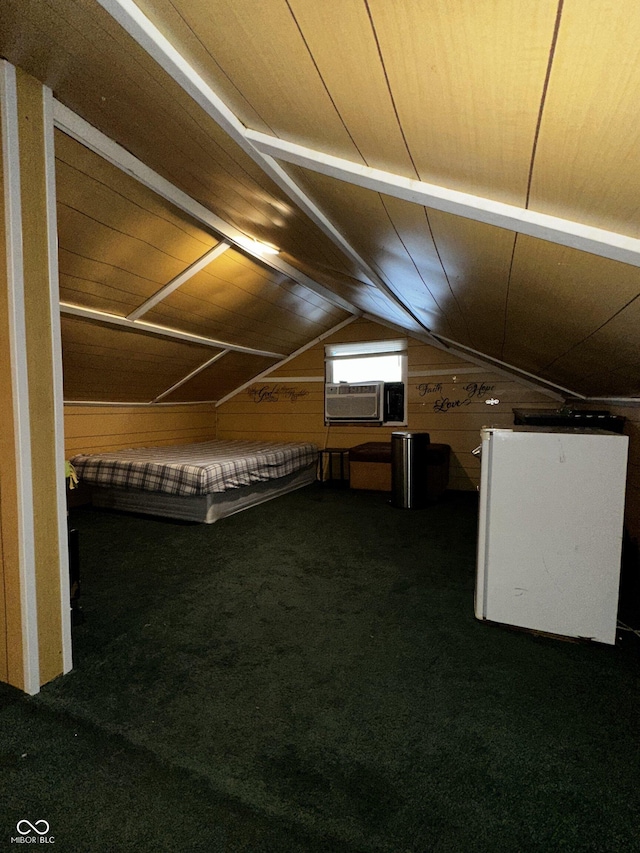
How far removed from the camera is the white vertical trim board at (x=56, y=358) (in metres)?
1.50

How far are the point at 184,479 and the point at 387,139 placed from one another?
10.4ft

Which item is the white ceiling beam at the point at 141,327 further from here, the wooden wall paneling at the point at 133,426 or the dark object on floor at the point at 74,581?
the dark object on floor at the point at 74,581

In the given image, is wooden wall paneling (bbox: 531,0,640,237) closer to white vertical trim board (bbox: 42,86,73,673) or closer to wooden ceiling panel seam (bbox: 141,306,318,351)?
white vertical trim board (bbox: 42,86,73,673)

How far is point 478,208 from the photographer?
97cm

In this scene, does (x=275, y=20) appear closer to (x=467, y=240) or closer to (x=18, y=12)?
(x=467, y=240)

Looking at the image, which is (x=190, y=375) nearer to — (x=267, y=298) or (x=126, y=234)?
(x=267, y=298)

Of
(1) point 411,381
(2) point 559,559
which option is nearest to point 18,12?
(2) point 559,559

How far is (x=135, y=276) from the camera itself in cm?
288

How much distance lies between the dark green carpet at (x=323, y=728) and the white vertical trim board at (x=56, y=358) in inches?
10.0

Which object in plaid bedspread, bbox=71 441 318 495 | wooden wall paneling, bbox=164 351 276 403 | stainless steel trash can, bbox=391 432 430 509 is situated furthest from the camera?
wooden wall paneling, bbox=164 351 276 403

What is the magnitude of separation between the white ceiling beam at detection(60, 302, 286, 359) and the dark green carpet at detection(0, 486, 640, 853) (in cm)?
182

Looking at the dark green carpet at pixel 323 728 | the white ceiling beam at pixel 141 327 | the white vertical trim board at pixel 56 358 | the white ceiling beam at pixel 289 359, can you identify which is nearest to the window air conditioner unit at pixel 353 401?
the white ceiling beam at pixel 289 359

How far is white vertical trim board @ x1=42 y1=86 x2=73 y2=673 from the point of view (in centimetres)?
150

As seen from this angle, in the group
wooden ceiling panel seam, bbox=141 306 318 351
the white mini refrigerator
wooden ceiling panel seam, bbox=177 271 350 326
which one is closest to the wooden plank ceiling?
the white mini refrigerator
